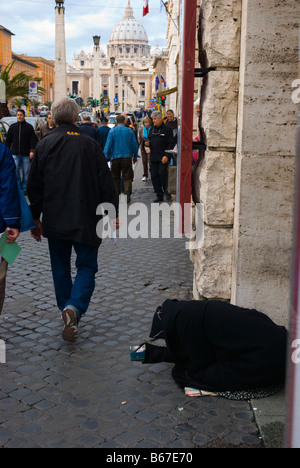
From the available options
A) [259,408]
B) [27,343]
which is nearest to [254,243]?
[259,408]

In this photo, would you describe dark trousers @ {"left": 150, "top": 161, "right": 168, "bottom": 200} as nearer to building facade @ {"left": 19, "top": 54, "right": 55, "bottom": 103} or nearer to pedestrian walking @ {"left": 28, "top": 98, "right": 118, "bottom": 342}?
pedestrian walking @ {"left": 28, "top": 98, "right": 118, "bottom": 342}

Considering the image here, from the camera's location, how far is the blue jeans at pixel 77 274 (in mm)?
4582

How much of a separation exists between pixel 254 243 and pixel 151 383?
127 cm

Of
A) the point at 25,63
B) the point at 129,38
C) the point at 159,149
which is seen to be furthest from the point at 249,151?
the point at 129,38

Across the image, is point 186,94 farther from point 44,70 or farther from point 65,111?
point 44,70

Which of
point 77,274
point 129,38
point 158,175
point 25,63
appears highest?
point 129,38

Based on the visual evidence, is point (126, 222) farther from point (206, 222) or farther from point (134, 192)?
point (206, 222)

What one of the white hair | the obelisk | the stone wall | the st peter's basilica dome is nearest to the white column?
the obelisk

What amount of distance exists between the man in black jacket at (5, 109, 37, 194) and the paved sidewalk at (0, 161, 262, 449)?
673cm

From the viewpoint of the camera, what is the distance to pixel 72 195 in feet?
14.8

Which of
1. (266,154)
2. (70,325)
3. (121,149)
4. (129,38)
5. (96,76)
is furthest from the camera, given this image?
(129,38)

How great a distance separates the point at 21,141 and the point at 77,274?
840cm

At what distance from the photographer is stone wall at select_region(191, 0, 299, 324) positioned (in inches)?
164

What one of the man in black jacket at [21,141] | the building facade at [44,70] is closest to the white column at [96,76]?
the man in black jacket at [21,141]
